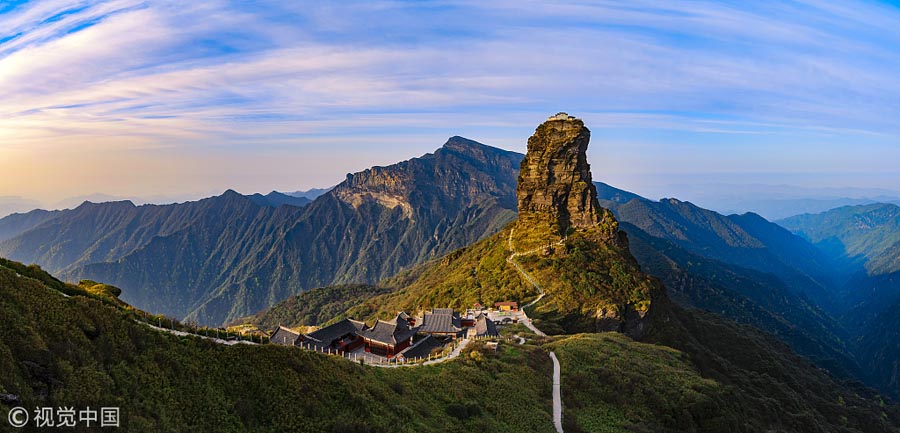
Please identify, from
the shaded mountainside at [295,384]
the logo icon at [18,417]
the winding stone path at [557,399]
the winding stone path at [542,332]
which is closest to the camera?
the logo icon at [18,417]

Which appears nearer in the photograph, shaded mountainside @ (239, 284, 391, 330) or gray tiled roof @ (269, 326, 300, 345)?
gray tiled roof @ (269, 326, 300, 345)

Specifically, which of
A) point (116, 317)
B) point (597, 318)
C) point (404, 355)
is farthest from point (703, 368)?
point (116, 317)

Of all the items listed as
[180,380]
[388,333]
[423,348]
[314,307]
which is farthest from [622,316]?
[314,307]

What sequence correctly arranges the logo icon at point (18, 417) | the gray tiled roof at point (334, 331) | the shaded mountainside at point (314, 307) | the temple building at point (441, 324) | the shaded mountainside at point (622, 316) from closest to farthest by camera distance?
the logo icon at point (18, 417), the gray tiled roof at point (334, 331), the temple building at point (441, 324), the shaded mountainside at point (622, 316), the shaded mountainside at point (314, 307)

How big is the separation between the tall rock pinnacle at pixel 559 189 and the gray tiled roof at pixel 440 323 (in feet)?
138

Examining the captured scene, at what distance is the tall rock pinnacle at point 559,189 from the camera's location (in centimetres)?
9894

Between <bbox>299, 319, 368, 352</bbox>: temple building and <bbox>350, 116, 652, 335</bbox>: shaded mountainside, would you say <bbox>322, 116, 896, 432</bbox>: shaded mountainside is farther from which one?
<bbox>299, 319, 368, 352</bbox>: temple building

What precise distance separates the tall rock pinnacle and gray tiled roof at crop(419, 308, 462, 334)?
1651 inches

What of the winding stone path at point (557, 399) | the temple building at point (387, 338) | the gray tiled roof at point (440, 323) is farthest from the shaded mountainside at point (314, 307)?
the winding stone path at point (557, 399)

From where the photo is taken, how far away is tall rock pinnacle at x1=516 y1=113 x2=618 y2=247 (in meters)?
98.9

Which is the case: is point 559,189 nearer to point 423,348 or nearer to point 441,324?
point 441,324

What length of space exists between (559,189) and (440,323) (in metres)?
52.8

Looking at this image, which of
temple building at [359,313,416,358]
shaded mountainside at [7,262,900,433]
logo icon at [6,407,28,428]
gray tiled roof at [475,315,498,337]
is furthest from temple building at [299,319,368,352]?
logo icon at [6,407,28,428]

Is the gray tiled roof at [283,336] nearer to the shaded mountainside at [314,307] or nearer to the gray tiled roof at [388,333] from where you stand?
the gray tiled roof at [388,333]
